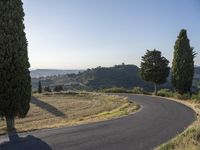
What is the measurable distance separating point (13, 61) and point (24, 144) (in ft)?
18.8

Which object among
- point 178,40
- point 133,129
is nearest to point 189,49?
point 178,40

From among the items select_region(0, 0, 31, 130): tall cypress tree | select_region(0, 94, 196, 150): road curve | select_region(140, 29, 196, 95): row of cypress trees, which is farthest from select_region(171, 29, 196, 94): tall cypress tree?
select_region(0, 0, 31, 130): tall cypress tree

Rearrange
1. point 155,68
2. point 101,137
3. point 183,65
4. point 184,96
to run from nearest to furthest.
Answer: point 101,137, point 184,96, point 183,65, point 155,68

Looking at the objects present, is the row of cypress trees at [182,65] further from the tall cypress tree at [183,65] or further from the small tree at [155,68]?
the small tree at [155,68]

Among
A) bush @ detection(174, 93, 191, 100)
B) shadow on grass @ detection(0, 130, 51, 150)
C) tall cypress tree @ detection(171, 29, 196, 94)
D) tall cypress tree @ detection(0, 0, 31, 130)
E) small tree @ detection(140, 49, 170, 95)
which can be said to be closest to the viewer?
shadow on grass @ detection(0, 130, 51, 150)

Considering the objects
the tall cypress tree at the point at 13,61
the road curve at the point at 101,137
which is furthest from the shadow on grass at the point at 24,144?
the tall cypress tree at the point at 13,61

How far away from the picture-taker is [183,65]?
60.1m

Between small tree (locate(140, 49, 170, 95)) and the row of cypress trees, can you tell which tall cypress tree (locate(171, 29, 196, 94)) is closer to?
the row of cypress trees

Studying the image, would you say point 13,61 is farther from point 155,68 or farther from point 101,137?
point 155,68

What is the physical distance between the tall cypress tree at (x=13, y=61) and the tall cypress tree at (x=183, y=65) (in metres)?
39.8

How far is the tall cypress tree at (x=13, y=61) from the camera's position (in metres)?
22.5

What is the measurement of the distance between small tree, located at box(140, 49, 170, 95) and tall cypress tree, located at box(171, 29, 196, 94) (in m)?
5.16

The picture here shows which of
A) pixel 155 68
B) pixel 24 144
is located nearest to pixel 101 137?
pixel 24 144

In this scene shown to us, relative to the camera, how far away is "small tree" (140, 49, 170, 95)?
67.0 metres
